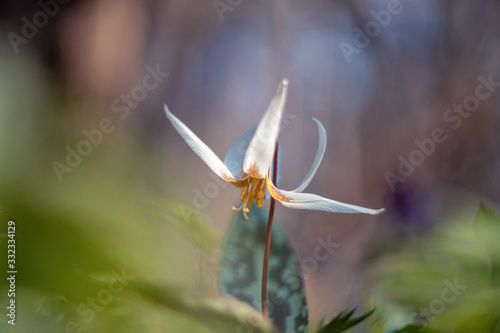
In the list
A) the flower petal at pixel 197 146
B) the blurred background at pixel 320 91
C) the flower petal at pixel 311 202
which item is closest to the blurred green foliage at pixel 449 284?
the flower petal at pixel 311 202

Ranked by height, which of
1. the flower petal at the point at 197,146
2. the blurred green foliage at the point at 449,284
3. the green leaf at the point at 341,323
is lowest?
the blurred green foliage at the point at 449,284

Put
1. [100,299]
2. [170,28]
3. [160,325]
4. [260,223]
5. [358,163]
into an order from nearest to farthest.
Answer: [100,299], [160,325], [260,223], [170,28], [358,163]

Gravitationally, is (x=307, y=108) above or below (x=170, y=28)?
below

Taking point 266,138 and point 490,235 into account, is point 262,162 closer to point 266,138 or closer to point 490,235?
point 266,138

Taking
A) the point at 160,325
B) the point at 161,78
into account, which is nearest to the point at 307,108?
the point at 161,78

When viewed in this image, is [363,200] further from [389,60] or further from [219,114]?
[219,114]

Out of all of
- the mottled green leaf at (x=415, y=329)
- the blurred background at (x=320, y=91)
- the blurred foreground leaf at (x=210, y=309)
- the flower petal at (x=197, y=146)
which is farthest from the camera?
the blurred background at (x=320, y=91)

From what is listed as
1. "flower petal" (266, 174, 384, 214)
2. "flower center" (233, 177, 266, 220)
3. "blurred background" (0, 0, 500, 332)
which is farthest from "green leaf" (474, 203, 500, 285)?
"blurred background" (0, 0, 500, 332)

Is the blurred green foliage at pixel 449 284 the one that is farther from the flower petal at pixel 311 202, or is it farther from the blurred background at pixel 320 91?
the blurred background at pixel 320 91
